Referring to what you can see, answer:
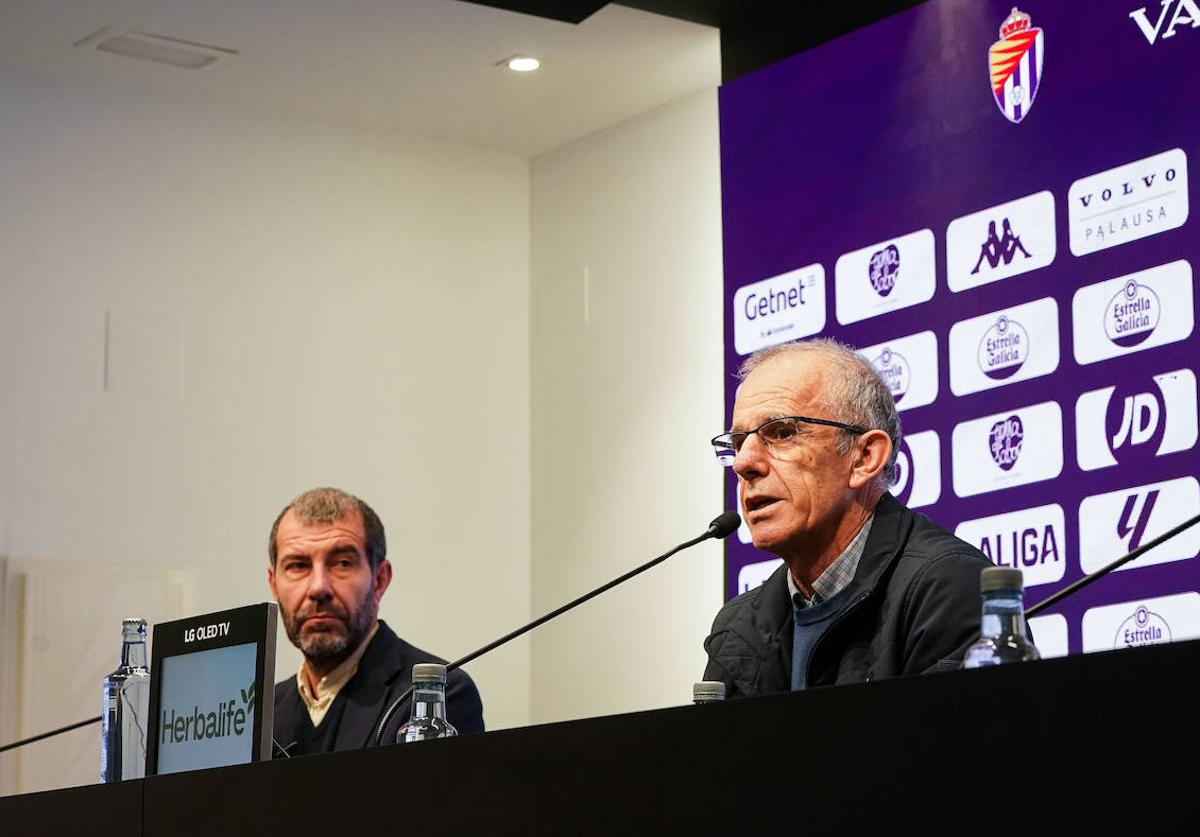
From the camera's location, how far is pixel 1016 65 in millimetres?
4277

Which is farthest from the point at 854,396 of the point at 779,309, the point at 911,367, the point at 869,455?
the point at 779,309

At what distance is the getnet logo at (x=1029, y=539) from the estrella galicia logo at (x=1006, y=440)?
0.12 metres

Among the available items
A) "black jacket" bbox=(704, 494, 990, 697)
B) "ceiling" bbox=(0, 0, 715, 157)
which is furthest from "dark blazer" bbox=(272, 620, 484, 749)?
"ceiling" bbox=(0, 0, 715, 157)

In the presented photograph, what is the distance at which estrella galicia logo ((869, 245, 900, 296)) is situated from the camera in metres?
4.54

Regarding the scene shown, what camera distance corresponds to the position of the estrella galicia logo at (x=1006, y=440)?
4121 mm

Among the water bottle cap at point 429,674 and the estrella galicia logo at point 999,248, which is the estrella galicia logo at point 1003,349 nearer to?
the estrella galicia logo at point 999,248

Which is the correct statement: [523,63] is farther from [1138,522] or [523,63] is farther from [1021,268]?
[1138,522]

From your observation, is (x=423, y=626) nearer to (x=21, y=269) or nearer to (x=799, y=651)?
(x=21, y=269)

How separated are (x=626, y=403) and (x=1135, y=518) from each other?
7.70 ft

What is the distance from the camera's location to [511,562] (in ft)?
20.6

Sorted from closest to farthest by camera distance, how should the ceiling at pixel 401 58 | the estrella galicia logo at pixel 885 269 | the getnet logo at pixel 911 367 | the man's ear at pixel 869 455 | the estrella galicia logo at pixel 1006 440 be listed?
the man's ear at pixel 869 455
the estrella galicia logo at pixel 1006 440
the getnet logo at pixel 911 367
the estrella galicia logo at pixel 885 269
the ceiling at pixel 401 58

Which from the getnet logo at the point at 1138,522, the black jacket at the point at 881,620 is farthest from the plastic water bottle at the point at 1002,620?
the getnet logo at the point at 1138,522

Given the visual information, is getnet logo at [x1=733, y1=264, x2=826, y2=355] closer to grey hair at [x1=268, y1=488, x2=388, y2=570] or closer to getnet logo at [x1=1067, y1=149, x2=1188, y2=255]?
getnet logo at [x1=1067, y1=149, x2=1188, y2=255]

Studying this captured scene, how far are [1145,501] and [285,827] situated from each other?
255 centimetres
